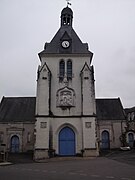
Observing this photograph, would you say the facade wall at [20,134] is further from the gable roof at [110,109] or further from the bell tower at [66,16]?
the bell tower at [66,16]

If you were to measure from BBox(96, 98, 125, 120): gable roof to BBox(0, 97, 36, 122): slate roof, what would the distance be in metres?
11.1

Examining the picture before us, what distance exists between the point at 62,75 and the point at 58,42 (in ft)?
16.1

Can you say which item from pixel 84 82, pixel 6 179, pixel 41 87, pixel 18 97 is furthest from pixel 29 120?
pixel 6 179

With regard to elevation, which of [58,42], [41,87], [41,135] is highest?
[58,42]

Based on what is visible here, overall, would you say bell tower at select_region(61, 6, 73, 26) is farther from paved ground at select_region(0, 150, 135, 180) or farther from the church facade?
paved ground at select_region(0, 150, 135, 180)

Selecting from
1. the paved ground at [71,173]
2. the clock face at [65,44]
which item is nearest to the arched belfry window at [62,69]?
the clock face at [65,44]

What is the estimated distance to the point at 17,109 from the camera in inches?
1494

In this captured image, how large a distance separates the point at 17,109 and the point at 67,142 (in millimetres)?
14077

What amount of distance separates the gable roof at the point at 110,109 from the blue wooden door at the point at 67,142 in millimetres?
11901

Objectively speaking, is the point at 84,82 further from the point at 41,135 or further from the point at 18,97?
the point at 18,97

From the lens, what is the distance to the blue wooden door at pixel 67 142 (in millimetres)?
26484

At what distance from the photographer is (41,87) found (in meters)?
27.6

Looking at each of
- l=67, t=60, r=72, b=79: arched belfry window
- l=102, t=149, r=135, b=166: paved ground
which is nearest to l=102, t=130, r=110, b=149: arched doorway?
l=102, t=149, r=135, b=166: paved ground

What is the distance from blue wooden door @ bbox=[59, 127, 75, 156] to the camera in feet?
86.9
